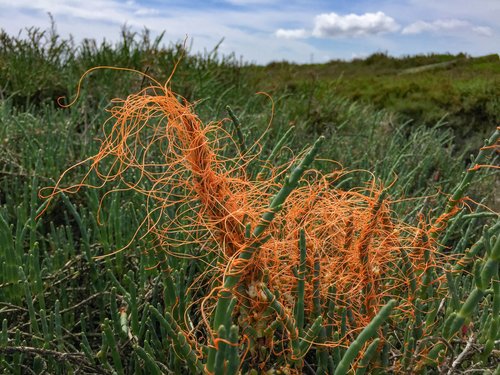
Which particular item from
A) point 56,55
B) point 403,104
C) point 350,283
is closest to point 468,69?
point 403,104

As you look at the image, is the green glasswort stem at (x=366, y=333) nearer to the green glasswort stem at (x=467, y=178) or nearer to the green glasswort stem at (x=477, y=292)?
the green glasswort stem at (x=477, y=292)

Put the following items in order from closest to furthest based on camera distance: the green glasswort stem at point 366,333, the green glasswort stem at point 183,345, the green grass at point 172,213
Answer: the green glasswort stem at point 366,333 < the green glasswort stem at point 183,345 < the green grass at point 172,213

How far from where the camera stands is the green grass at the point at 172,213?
1580 mm

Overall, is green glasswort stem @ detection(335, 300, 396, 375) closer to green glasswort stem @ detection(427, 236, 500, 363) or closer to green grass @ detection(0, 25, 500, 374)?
green grass @ detection(0, 25, 500, 374)

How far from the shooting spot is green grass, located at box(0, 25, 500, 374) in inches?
62.2

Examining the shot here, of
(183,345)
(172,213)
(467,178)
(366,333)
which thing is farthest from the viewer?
(172,213)

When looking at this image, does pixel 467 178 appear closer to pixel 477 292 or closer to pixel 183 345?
pixel 477 292

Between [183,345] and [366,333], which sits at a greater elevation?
[366,333]

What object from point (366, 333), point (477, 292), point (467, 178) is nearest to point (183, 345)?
point (366, 333)

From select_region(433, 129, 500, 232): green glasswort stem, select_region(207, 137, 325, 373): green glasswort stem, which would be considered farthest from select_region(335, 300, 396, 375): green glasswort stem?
select_region(433, 129, 500, 232): green glasswort stem

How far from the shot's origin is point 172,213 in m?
2.18

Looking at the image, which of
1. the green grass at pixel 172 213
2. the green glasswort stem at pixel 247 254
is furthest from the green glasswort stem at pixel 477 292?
the green glasswort stem at pixel 247 254

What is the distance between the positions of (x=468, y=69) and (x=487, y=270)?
9.44 meters

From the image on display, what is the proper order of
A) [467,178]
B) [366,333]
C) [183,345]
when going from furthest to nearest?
[467,178] → [183,345] → [366,333]
